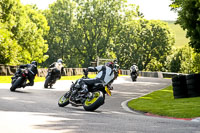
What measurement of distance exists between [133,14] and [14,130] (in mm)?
74556

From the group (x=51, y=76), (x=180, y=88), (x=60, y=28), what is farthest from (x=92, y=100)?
(x=60, y=28)

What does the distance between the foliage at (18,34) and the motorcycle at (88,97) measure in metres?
32.2

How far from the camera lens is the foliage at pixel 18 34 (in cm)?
4828

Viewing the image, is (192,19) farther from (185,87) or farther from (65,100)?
(65,100)

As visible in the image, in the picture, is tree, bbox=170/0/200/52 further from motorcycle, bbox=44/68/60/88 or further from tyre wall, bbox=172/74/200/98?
motorcycle, bbox=44/68/60/88

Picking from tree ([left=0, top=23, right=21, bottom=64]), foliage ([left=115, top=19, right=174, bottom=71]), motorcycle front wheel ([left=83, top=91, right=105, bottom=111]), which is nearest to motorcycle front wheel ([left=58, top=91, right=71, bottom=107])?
motorcycle front wheel ([left=83, top=91, right=105, bottom=111])

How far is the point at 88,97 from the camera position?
1148cm

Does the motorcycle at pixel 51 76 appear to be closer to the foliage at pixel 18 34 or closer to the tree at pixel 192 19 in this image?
the tree at pixel 192 19

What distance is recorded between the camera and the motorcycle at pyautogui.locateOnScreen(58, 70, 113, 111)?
36.3 feet

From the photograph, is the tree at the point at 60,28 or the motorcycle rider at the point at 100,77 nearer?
the motorcycle rider at the point at 100,77

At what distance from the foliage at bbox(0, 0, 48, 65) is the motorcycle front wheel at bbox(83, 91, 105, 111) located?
109 feet

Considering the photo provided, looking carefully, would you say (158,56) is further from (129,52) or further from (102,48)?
(102,48)

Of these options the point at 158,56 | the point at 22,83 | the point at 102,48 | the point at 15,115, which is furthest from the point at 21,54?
the point at 15,115

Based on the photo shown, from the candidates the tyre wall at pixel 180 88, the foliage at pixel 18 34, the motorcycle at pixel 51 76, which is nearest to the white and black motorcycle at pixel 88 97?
the tyre wall at pixel 180 88
